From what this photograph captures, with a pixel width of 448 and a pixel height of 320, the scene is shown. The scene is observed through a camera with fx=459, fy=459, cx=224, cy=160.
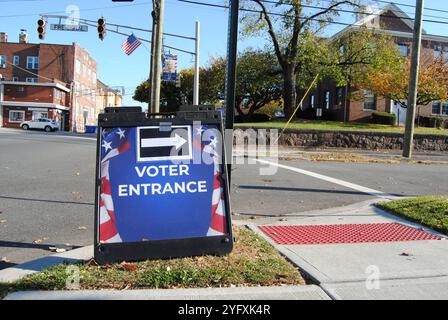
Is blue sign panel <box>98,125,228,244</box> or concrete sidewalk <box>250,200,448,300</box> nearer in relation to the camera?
concrete sidewalk <box>250,200,448,300</box>

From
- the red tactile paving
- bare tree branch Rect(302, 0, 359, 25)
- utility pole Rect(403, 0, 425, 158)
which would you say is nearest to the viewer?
the red tactile paving

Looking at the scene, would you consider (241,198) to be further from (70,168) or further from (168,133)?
(70,168)

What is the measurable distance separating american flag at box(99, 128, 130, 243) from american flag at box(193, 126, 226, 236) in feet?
2.41

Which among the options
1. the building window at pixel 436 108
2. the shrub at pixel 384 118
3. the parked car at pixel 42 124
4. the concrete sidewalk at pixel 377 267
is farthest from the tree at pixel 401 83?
the parked car at pixel 42 124

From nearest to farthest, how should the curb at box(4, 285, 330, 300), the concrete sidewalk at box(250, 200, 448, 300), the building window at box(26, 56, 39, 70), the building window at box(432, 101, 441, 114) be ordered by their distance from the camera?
the curb at box(4, 285, 330, 300)
the concrete sidewalk at box(250, 200, 448, 300)
the building window at box(432, 101, 441, 114)
the building window at box(26, 56, 39, 70)

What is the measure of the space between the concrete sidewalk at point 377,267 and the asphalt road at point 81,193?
236cm

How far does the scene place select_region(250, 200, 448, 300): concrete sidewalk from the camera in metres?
3.94

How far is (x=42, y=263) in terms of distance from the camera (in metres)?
4.63

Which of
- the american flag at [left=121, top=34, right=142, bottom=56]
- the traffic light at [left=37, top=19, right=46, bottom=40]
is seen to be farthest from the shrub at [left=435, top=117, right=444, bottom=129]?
the traffic light at [left=37, top=19, right=46, bottom=40]

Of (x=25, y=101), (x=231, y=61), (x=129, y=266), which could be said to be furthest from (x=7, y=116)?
(x=129, y=266)

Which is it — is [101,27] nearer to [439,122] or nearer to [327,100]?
[327,100]

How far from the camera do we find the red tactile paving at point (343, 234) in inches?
224

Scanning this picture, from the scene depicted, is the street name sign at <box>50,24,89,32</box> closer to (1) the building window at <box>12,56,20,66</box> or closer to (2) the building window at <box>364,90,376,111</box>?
(2) the building window at <box>364,90,376,111</box>
